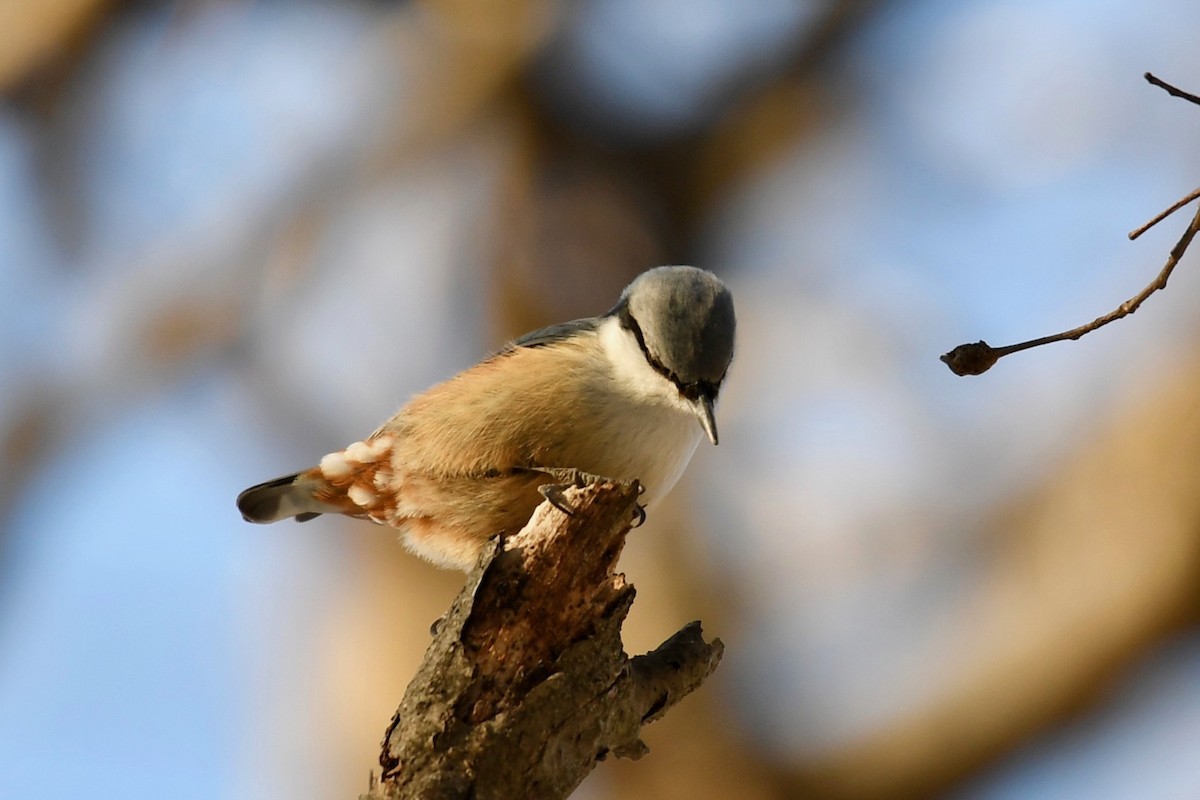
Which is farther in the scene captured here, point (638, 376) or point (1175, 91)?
point (638, 376)

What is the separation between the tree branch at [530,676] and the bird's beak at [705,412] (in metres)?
0.30

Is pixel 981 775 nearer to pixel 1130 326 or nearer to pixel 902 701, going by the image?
pixel 902 701

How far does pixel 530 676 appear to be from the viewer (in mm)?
1510

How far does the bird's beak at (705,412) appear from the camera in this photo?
73.4 inches

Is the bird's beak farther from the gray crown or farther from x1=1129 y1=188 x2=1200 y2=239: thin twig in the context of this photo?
x1=1129 y1=188 x2=1200 y2=239: thin twig

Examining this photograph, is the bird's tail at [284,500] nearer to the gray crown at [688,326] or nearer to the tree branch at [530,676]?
the gray crown at [688,326]

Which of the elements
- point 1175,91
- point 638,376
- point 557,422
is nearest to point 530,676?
point 557,422

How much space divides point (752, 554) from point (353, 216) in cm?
203

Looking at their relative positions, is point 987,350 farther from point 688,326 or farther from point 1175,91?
point 688,326

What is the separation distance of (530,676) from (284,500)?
106 centimetres

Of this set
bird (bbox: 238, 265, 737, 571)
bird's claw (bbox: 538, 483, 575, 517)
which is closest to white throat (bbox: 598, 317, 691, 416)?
bird (bbox: 238, 265, 737, 571)

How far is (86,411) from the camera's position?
14.6 feet

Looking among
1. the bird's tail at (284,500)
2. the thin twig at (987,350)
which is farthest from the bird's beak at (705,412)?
the bird's tail at (284,500)

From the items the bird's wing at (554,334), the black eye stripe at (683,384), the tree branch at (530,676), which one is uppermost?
the bird's wing at (554,334)
